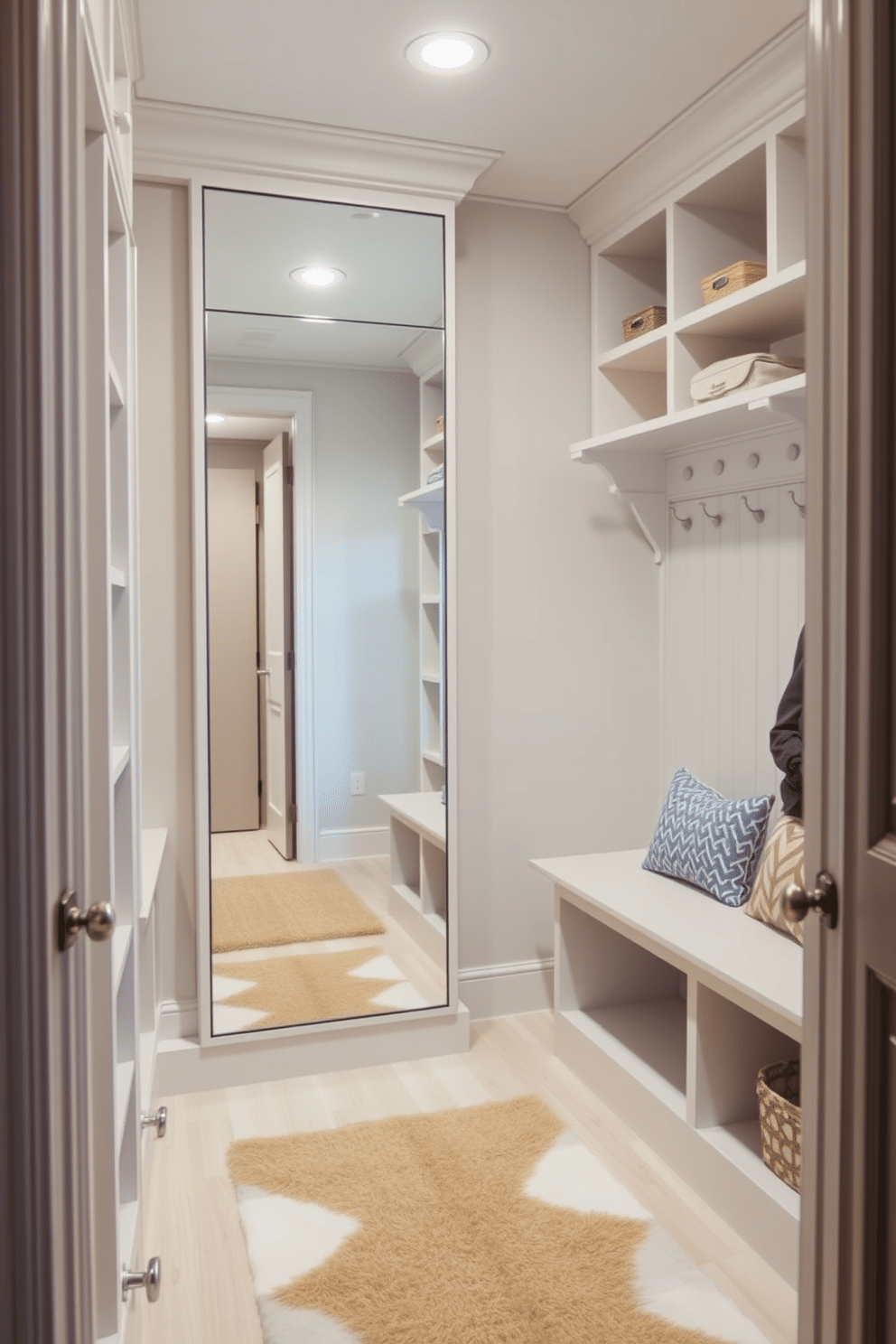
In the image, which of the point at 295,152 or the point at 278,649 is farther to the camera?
the point at 278,649

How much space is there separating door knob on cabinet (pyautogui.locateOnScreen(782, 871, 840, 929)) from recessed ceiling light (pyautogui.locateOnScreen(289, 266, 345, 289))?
89.6 inches

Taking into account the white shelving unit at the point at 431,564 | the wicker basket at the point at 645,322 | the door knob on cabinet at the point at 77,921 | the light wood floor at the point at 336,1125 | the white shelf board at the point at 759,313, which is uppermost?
the wicker basket at the point at 645,322

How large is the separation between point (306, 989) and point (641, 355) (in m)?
2.11

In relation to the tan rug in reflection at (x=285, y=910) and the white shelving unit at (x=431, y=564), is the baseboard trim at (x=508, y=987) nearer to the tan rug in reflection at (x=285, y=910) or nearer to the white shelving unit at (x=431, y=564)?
the tan rug in reflection at (x=285, y=910)

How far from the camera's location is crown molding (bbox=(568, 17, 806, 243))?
2.39 metres

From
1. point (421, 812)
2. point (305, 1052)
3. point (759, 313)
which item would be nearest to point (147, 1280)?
point (305, 1052)

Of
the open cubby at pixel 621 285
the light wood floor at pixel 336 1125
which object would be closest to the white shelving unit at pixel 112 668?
the light wood floor at pixel 336 1125

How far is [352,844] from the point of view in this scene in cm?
311

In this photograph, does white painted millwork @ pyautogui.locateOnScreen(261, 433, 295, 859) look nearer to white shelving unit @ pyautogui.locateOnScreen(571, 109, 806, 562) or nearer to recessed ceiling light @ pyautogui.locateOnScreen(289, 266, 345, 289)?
recessed ceiling light @ pyautogui.locateOnScreen(289, 266, 345, 289)

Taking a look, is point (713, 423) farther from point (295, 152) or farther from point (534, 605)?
point (295, 152)

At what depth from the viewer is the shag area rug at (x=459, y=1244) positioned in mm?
1890

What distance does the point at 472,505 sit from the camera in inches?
129

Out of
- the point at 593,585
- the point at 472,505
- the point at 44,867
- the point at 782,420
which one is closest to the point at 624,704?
the point at 593,585

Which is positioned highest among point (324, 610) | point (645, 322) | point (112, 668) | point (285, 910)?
point (645, 322)
